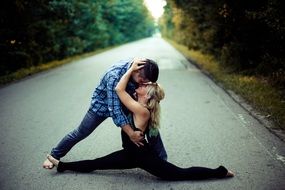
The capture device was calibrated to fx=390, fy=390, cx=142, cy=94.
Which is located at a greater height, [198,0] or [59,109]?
[198,0]

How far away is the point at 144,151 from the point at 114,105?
68 centimetres

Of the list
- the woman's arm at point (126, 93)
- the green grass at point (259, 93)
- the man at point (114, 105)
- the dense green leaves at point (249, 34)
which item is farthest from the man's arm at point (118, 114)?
the dense green leaves at point (249, 34)

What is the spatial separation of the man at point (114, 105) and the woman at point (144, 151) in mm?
91

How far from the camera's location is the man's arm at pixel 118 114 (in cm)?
461

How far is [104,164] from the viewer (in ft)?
16.3

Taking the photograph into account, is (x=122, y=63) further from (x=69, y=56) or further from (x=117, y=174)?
A: (x=69, y=56)

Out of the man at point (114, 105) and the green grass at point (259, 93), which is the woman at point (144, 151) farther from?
the green grass at point (259, 93)

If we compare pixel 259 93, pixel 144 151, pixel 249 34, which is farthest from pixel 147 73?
pixel 249 34

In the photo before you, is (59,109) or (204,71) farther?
(204,71)

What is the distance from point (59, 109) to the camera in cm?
911

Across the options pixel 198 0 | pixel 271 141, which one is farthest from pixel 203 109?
pixel 198 0

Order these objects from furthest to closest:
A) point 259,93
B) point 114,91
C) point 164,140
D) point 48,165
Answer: point 259,93, point 164,140, point 48,165, point 114,91

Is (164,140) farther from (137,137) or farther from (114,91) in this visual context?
(114,91)

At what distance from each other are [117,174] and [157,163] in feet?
2.22
